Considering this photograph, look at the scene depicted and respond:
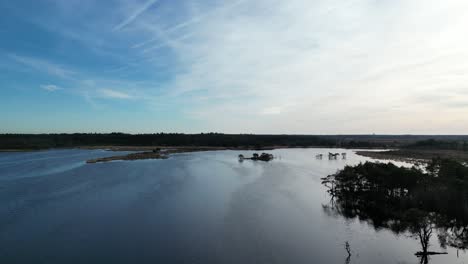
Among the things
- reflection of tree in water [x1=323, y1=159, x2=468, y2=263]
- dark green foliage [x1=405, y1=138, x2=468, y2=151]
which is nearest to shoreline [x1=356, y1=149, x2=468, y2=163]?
dark green foliage [x1=405, y1=138, x2=468, y2=151]

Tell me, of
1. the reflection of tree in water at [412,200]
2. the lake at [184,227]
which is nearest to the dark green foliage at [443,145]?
the reflection of tree in water at [412,200]

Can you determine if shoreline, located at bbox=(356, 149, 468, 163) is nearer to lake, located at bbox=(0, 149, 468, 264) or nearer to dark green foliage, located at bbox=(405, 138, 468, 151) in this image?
dark green foliage, located at bbox=(405, 138, 468, 151)

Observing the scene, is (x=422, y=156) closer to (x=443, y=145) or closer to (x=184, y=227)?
(x=443, y=145)

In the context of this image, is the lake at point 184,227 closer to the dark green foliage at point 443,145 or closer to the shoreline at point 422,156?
the shoreline at point 422,156

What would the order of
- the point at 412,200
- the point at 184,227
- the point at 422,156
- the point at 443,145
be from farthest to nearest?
the point at 443,145 → the point at 422,156 → the point at 412,200 → the point at 184,227

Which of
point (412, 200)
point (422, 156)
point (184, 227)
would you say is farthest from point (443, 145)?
point (184, 227)

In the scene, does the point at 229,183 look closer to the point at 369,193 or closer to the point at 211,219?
the point at 211,219
